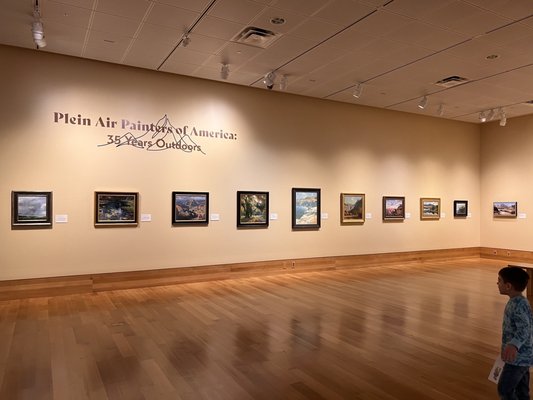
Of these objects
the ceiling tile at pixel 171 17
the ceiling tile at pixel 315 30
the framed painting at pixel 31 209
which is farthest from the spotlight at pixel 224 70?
the framed painting at pixel 31 209

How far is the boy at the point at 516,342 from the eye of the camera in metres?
3.36

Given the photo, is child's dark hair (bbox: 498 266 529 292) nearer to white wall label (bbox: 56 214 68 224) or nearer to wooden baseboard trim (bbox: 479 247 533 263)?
white wall label (bbox: 56 214 68 224)

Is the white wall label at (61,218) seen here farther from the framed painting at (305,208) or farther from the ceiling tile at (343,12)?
the ceiling tile at (343,12)

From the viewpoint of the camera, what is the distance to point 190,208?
11062mm

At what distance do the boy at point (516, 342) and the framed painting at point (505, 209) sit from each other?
A: 1421 centimetres

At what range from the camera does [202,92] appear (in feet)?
37.2

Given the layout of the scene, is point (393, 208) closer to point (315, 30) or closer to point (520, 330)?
point (315, 30)

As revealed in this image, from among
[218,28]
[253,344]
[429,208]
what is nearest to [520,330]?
[253,344]

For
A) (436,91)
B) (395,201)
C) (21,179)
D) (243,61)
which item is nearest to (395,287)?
(395,201)

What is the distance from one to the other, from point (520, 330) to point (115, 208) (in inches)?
350

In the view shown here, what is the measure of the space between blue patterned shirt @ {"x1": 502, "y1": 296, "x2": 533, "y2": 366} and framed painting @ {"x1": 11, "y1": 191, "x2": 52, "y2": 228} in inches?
358

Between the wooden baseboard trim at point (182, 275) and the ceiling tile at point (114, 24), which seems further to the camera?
the wooden baseboard trim at point (182, 275)

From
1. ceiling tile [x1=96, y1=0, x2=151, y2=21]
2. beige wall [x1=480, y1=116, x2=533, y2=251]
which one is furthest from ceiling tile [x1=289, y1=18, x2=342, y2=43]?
beige wall [x1=480, y1=116, x2=533, y2=251]

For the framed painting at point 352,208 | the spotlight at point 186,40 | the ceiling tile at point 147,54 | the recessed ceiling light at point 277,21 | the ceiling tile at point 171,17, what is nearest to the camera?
the ceiling tile at point 171,17
